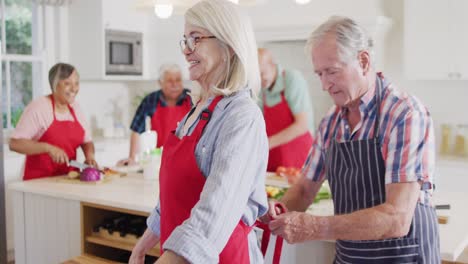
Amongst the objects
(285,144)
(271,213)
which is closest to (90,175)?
(285,144)

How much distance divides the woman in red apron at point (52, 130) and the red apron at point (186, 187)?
2.13 m

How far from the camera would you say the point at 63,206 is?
10.1 ft

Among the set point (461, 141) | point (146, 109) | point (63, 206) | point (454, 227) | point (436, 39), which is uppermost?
point (436, 39)

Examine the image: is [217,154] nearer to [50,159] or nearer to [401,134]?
[401,134]

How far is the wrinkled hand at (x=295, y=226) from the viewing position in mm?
1611

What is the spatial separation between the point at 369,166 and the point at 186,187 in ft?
1.96

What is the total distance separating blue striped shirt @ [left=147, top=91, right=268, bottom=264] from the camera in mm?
1213

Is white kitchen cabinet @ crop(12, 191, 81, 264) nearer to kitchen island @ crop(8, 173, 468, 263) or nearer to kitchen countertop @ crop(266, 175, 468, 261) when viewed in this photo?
kitchen island @ crop(8, 173, 468, 263)

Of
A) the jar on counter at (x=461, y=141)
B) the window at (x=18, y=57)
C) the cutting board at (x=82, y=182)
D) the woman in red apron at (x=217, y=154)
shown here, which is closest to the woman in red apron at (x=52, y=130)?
the cutting board at (x=82, y=182)

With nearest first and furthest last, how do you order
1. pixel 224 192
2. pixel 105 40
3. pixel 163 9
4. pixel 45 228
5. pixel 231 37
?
pixel 224 192
pixel 231 37
pixel 163 9
pixel 45 228
pixel 105 40

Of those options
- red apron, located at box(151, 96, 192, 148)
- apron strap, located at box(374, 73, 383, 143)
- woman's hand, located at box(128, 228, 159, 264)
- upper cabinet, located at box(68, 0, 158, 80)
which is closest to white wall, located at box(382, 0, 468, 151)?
red apron, located at box(151, 96, 192, 148)

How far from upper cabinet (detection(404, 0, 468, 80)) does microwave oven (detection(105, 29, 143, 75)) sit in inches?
102

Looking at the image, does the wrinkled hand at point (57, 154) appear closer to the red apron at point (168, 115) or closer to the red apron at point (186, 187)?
the red apron at point (168, 115)

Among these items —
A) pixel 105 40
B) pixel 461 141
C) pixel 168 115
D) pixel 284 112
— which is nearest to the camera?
pixel 284 112
